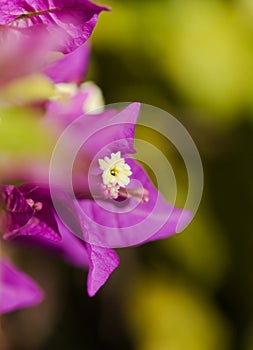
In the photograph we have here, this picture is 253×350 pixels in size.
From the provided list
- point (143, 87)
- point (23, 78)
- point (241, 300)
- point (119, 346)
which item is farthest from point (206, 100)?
point (23, 78)

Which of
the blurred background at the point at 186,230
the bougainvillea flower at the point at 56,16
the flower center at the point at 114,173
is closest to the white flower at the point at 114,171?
the flower center at the point at 114,173

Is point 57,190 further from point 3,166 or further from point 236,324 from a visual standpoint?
point 236,324

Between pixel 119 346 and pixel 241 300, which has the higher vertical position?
pixel 241 300

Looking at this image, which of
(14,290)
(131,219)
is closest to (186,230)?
(14,290)

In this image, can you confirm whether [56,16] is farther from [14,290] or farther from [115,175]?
[14,290]

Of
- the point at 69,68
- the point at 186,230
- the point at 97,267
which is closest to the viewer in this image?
the point at 97,267

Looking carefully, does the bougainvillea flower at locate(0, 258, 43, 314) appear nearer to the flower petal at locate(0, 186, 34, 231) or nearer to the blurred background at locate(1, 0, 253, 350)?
the flower petal at locate(0, 186, 34, 231)
